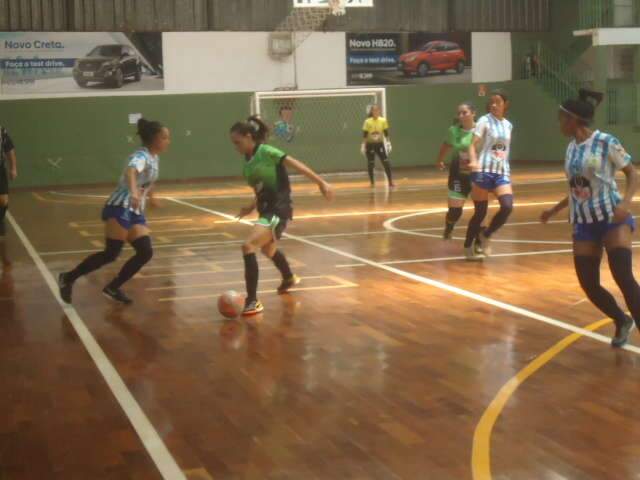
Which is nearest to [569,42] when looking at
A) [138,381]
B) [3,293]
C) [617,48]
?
[617,48]

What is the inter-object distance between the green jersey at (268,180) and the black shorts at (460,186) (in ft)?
15.2

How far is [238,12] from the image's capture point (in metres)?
31.5

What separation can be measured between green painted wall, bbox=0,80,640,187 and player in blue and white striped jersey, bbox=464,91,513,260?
20.6 m

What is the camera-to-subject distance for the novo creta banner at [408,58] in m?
33.8

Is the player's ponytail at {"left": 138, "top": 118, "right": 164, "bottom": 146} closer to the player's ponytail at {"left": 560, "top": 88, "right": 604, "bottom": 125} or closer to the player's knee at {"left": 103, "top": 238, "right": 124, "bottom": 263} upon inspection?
the player's knee at {"left": 103, "top": 238, "right": 124, "bottom": 263}

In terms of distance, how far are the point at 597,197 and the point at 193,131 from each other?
25.9 meters

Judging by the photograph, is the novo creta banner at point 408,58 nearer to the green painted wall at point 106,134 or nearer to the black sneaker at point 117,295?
the green painted wall at point 106,134

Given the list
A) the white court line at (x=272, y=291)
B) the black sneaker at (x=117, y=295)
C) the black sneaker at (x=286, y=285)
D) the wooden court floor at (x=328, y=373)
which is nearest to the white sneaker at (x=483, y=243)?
the wooden court floor at (x=328, y=373)

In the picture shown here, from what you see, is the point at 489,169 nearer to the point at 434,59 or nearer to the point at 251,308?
the point at 251,308

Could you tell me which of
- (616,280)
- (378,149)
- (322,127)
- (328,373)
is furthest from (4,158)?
(322,127)

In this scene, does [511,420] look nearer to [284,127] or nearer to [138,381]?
[138,381]

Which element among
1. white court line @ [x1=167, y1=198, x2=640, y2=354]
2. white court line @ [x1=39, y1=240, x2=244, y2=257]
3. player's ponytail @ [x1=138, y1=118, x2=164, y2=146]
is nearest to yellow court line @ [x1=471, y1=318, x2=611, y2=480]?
white court line @ [x1=167, y1=198, x2=640, y2=354]

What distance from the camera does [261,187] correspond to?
982cm

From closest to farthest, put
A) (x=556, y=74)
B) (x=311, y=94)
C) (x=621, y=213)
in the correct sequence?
(x=621, y=213) < (x=311, y=94) < (x=556, y=74)
